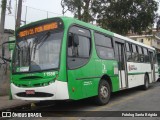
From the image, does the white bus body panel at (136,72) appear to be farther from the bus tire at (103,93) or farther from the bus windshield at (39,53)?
the bus windshield at (39,53)

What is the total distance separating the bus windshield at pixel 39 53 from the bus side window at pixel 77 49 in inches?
14.0

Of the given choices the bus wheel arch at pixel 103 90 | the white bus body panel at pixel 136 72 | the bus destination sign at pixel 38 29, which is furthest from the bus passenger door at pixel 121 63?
the bus destination sign at pixel 38 29

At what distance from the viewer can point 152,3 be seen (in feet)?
69.7

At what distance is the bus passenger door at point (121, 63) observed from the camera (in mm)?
11211

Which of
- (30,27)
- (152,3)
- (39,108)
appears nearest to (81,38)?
(30,27)

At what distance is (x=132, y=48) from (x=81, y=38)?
5.18m

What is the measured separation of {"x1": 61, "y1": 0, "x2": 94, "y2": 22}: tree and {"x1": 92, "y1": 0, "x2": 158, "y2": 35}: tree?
122cm

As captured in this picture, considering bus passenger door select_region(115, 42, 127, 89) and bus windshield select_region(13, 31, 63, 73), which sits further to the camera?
bus passenger door select_region(115, 42, 127, 89)

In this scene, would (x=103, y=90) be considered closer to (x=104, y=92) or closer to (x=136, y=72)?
(x=104, y=92)

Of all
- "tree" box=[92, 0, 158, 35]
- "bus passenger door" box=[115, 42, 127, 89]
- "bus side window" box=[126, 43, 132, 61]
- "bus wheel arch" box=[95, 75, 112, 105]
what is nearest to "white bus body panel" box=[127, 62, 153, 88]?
"bus side window" box=[126, 43, 132, 61]

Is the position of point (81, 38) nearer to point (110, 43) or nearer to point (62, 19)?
point (62, 19)

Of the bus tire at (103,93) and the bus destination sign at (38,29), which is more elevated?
the bus destination sign at (38,29)

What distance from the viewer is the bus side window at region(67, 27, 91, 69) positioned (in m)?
8.02

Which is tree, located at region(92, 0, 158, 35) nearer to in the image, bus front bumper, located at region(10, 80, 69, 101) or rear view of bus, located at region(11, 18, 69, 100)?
rear view of bus, located at region(11, 18, 69, 100)
